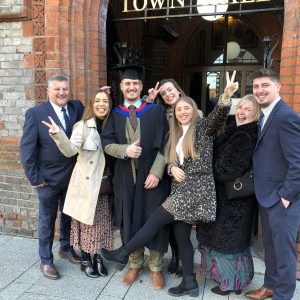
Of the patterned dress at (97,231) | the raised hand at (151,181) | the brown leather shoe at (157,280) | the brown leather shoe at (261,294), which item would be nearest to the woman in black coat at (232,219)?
the brown leather shoe at (261,294)

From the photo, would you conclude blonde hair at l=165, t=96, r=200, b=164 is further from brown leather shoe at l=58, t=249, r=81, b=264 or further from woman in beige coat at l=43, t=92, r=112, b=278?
brown leather shoe at l=58, t=249, r=81, b=264

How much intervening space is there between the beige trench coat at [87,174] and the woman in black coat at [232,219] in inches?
40.1

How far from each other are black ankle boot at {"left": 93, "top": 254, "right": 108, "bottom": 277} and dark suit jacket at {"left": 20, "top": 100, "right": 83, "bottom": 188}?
828mm

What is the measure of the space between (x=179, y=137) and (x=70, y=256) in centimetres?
188

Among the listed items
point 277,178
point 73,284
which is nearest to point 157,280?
point 73,284

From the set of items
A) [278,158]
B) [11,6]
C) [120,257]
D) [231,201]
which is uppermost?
[11,6]

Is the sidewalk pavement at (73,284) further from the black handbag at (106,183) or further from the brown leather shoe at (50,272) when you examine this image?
the black handbag at (106,183)

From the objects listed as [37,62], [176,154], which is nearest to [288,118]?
[176,154]

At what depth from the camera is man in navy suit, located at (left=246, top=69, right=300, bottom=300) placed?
259cm

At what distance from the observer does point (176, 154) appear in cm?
299

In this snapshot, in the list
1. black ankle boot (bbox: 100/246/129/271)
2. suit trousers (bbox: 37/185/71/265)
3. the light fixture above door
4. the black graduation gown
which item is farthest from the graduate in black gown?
the light fixture above door

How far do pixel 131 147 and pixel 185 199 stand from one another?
0.64 meters

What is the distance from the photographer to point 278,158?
2658mm

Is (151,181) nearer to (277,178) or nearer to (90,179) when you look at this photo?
(90,179)
